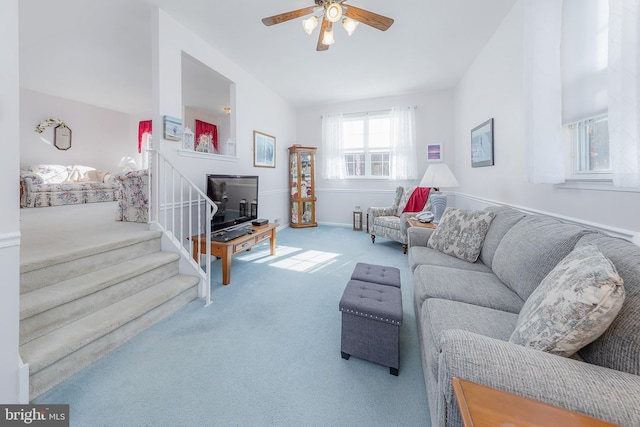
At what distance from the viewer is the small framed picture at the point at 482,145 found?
2.96m

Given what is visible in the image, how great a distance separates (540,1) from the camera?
5.62 ft

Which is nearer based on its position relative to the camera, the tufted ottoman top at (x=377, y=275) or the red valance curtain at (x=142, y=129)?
the tufted ottoman top at (x=377, y=275)

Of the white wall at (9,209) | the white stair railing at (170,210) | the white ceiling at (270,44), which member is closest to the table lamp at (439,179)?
the white ceiling at (270,44)

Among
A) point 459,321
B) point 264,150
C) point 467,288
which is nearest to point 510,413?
point 459,321

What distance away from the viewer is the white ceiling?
2.56 m

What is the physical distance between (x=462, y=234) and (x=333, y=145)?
3.87m

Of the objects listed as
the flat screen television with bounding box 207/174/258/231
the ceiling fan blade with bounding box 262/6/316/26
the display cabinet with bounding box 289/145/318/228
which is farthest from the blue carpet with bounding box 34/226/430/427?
the display cabinet with bounding box 289/145/318/228

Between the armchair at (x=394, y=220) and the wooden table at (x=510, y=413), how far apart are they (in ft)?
10.4

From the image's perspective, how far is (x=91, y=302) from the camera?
1.73 meters

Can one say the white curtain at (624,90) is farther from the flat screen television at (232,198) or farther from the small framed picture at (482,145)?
the flat screen television at (232,198)

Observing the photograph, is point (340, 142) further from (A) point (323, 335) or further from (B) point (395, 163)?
(A) point (323, 335)

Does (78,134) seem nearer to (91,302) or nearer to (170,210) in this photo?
(170,210)

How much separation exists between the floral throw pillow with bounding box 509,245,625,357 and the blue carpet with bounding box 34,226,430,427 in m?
0.71

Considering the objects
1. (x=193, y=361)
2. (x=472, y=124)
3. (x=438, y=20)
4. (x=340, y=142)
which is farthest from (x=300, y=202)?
(x=193, y=361)
